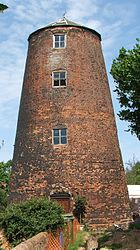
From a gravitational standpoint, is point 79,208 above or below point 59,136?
below

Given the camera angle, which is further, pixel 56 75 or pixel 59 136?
pixel 56 75

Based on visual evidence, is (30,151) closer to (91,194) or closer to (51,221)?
(91,194)

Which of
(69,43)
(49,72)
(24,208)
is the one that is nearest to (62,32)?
(69,43)

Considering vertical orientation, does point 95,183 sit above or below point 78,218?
above

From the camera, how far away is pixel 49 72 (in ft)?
76.0

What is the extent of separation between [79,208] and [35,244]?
1235 cm

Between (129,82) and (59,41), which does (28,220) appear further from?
(59,41)

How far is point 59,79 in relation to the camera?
23.1 meters

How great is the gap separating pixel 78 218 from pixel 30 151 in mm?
4631

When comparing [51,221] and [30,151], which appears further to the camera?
[30,151]

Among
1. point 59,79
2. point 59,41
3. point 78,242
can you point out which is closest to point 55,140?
point 59,79

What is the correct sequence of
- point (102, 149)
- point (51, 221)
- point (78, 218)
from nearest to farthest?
point (51, 221) → point (78, 218) → point (102, 149)

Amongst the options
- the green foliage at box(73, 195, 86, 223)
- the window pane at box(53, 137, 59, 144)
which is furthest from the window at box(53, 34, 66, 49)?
the green foliage at box(73, 195, 86, 223)

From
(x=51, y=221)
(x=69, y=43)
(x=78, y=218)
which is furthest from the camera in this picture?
(x=69, y=43)
